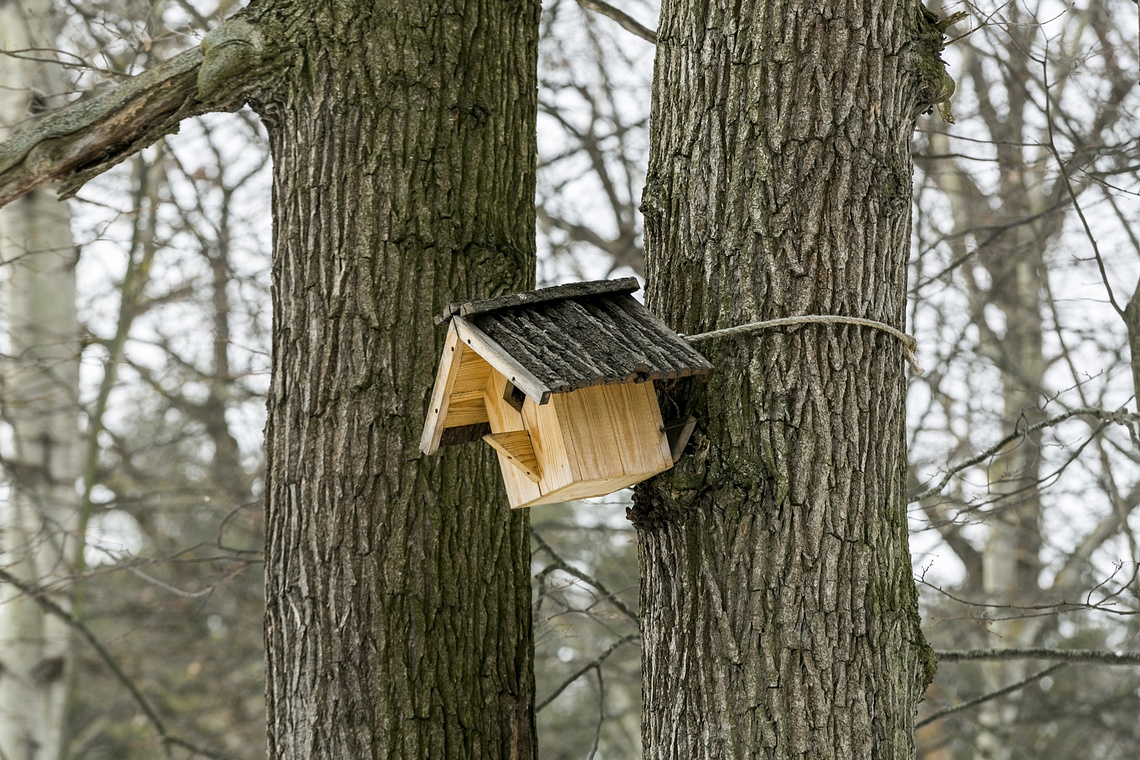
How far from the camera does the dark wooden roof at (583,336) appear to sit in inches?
76.0

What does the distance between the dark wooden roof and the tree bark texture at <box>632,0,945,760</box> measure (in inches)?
8.3

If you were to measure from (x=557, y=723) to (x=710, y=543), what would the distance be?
9.47 m

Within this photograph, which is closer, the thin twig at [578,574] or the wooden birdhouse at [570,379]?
the wooden birdhouse at [570,379]

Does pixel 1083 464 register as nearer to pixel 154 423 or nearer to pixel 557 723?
pixel 557 723

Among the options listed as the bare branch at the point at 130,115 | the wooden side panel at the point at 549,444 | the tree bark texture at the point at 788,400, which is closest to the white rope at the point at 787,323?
the tree bark texture at the point at 788,400

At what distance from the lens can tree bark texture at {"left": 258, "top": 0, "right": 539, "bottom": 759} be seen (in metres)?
2.69

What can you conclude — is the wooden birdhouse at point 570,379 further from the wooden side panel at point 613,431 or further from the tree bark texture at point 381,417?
the tree bark texture at point 381,417

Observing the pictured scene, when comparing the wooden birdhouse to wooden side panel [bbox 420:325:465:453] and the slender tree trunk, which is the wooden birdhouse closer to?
wooden side panel [bbox 420:325:465:453]

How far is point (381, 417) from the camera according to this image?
8.98 ft

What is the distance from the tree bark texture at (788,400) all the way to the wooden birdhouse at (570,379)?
0.15 metres

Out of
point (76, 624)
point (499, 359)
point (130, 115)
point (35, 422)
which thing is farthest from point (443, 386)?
point (35, 422)

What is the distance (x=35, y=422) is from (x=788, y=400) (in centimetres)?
466

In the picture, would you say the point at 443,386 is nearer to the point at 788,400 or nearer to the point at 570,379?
the point at 570,379

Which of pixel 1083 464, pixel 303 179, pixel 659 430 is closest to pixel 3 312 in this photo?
pixel 303 179
